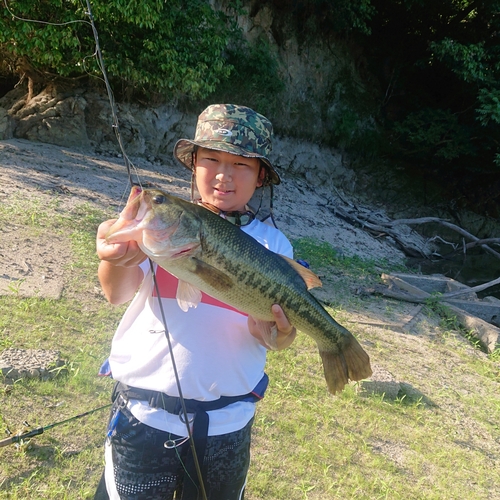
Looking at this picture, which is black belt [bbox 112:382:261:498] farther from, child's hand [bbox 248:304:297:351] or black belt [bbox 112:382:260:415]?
child's hand [bbox 248:304:297:351]

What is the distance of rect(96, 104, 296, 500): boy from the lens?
1.80 m

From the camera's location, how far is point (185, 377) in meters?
1.80

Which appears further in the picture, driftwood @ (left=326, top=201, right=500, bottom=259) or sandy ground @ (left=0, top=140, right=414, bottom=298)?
driftwood @ (left=326, top=201, right=500, bottom=259)

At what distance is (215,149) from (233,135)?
0.42 feet

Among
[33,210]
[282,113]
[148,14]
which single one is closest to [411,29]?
[282,113]

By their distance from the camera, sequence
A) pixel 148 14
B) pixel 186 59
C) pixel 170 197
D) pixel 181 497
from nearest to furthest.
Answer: pixel 170 197, pixel 181 497, pixel 148 14, pixel 186 59

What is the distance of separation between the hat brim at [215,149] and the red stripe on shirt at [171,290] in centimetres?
57

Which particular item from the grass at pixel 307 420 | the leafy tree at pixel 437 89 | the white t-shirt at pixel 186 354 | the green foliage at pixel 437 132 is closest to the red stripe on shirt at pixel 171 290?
the white t-shirt at pixel 186 354

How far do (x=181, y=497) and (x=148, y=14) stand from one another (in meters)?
10.6

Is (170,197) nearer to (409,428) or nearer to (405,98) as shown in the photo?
(409,428)

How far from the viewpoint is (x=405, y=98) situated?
21891 millimetres

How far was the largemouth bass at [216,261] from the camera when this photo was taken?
1665mm

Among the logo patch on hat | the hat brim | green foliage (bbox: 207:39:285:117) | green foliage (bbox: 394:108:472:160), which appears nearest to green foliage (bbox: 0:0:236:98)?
green foliage (bbox: 207:39:285:117)

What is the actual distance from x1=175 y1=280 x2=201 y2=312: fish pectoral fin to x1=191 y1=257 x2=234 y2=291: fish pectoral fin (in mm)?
59
